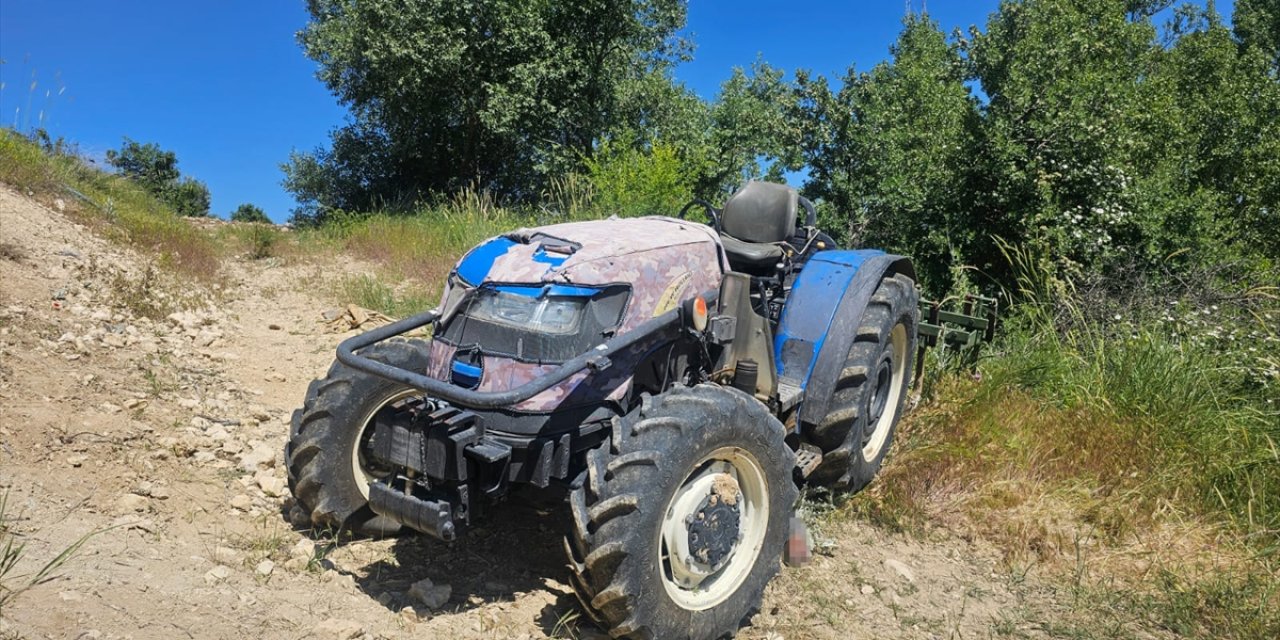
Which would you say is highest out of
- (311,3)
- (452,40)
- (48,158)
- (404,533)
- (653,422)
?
(311,3)

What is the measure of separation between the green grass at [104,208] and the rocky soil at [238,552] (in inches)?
121

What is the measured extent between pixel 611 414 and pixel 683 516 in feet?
1.66

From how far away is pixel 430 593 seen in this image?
133 inches

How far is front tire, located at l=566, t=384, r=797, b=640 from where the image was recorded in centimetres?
279

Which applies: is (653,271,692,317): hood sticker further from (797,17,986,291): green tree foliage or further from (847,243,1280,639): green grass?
(797,17,986,291): green tree foliage

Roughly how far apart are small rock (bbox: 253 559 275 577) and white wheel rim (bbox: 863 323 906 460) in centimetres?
310

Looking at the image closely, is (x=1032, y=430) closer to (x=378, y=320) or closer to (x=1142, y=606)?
(x=1142, y=606)

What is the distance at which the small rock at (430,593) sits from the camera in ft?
11.0

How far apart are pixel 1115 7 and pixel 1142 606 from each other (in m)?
12.8

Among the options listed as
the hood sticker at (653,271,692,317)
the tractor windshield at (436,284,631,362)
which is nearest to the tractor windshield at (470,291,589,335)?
the tractor windshield at (436,284,631,362)

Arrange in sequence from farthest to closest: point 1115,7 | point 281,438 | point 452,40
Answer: point 452,40 → point 1115,7 → point 281,438

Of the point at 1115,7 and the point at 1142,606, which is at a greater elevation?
the point at 1115,7

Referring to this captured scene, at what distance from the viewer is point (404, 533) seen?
396 cm

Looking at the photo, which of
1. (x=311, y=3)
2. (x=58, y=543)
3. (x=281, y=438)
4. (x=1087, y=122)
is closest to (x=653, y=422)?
(x=58, y=543)
